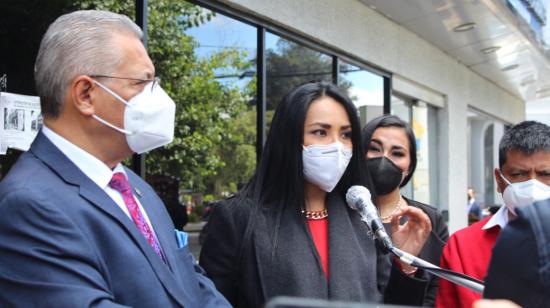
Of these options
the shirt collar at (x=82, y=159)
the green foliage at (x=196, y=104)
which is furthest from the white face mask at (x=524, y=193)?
the green foliage at (x=196, y=104)

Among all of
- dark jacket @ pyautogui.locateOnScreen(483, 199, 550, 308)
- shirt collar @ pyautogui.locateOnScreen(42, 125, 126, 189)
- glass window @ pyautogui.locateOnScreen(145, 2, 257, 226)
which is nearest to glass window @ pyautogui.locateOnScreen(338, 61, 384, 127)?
glass window @ pyautogui.locateOnScreen(145, 2, 257, 226)

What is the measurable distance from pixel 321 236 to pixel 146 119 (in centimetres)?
92

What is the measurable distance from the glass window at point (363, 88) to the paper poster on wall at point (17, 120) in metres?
3.71

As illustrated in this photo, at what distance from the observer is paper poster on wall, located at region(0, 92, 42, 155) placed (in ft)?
10.8

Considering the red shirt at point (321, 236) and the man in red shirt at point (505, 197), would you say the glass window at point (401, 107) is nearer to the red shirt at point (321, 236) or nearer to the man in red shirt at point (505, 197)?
the man in red shirt at point (505, 197)

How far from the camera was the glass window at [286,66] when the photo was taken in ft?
18.0

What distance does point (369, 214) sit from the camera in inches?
74.2

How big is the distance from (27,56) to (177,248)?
2.19m

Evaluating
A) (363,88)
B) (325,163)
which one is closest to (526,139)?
(325,163)

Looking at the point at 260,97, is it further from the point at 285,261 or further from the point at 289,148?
the point at 285,261

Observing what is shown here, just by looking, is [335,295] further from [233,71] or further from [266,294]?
[233,71]

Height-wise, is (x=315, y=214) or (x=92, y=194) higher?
(x=92, y=194)

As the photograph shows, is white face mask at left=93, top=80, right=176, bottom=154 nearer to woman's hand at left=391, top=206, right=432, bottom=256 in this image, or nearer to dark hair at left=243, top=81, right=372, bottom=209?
dark hair at left=243, top=81, right=372, bottom=209

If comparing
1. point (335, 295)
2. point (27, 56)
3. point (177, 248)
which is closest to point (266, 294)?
point (335, 295)
